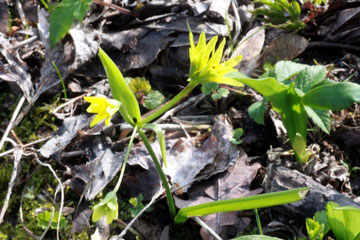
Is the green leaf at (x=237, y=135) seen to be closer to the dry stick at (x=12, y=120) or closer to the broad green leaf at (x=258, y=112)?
the broad green leaf at (x=258, y=112)

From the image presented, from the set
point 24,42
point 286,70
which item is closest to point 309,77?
point 286,70

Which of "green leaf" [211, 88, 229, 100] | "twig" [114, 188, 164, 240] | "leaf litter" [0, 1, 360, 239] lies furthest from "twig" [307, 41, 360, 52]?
"twig" [114, 188, 164, 240]

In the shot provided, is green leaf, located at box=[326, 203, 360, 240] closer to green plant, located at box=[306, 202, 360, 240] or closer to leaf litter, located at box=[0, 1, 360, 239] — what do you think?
green plant, located at box=[306, 202, 360, 240]

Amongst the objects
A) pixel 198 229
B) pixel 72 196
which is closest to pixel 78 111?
pixel 72 196

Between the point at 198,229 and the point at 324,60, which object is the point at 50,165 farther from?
the point at 324,60

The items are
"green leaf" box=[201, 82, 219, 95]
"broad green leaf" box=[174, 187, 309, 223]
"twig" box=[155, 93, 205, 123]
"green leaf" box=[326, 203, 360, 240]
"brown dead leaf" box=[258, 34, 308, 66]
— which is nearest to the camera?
"broad green leaf" box=[174, 187, 309, 223]

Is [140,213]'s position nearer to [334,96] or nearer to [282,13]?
[334,96]

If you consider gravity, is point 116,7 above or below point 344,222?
above

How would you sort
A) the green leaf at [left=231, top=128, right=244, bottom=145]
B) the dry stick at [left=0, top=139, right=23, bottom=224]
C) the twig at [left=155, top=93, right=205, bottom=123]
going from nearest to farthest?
the dry stick at [left=0, top=139, right=23, bottom=224] < the green leaf at [left=231, top=128, right=244, bottom=145] < the twig at [left=155, top=93, right=205, bottom=123]
